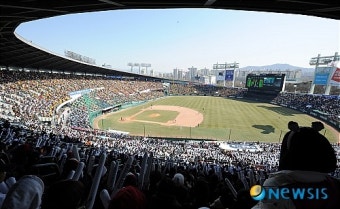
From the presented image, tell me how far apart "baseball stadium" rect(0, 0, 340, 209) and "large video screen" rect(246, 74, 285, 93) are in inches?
14.9

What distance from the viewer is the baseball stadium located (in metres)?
1.73

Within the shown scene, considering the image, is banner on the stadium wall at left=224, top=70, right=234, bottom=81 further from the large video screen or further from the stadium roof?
the stadium roof

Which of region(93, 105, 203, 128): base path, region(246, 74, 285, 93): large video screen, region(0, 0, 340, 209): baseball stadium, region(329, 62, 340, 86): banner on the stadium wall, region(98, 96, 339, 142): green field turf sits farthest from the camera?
region(246, 74, 285, 93): large video screen

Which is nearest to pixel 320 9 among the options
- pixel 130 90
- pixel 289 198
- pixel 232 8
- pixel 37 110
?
pixel 232 8

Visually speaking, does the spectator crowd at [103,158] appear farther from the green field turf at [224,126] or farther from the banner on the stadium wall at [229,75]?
the green field turf at [224,126]

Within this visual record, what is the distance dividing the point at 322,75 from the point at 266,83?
47.7 feet

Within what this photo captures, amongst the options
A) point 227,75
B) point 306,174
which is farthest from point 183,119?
point 227,75

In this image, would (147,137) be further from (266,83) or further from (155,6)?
(266,83)

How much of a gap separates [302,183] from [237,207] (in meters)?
1.27

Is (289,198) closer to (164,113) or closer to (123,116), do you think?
(123,116)

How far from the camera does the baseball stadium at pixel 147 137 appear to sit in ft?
5.66

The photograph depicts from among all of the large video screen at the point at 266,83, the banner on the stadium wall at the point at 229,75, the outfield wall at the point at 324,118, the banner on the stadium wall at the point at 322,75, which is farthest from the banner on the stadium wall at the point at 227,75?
the outfield wall at the point at 324,118

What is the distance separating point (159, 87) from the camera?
96.9 m

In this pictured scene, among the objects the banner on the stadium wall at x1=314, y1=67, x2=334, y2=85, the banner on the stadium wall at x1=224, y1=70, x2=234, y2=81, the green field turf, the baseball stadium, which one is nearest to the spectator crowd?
the baseball stadium
